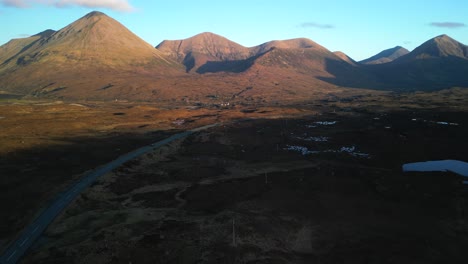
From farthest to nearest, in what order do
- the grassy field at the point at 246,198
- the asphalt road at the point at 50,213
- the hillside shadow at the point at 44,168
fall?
1. the hillside shadow at the point at 44,168
2. the grassy field at the point at 246,198
3. the asphalt road at the point at 50,213

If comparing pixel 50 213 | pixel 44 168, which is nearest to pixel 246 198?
pixel 50 213

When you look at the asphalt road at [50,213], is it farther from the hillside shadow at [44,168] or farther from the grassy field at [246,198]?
the grassy field at [246,198]

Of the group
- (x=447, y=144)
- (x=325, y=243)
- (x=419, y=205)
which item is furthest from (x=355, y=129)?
(x=325, y=243)

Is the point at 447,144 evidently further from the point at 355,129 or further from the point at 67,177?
the point at 67,177

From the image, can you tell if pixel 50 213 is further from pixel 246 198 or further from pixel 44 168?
pixel 44 168

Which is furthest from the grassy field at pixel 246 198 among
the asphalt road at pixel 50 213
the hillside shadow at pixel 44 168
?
the asphalt road at pixel 50 213

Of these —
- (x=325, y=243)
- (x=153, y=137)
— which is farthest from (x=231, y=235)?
(x=153, y=137)

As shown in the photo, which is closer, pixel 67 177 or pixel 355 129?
pixel 67 177

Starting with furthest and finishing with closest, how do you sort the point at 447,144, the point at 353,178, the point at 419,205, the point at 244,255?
the point at 447,144 < the point at 353,178 < the point at 419,205 < the point at 244,255

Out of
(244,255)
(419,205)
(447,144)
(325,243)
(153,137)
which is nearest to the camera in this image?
(244,255)
